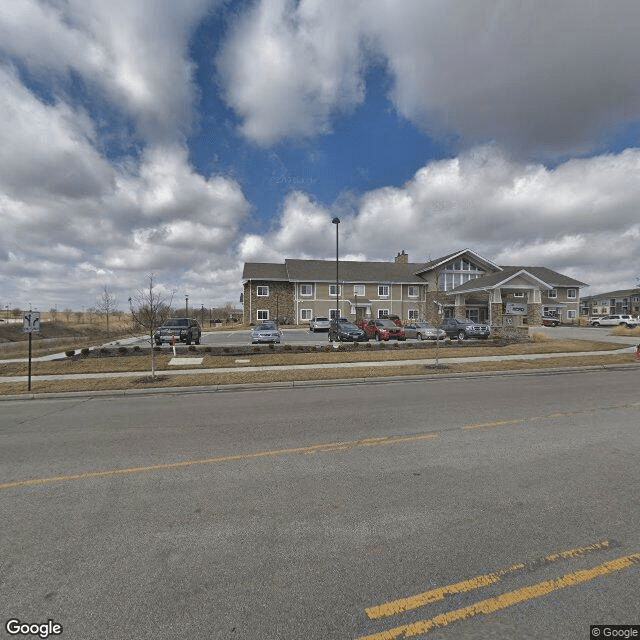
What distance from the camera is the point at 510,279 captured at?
39.0 meters

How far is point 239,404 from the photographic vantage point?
8.65 meters

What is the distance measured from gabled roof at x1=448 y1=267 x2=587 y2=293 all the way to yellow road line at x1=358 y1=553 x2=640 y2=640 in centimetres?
3930

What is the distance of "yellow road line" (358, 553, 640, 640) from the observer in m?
2.22

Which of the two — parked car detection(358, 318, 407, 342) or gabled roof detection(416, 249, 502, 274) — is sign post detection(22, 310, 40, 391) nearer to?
parked car detection(358, 318, 407, 342)

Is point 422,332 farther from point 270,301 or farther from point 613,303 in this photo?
point 613,303

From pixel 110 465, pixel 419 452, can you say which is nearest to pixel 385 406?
pixel 419 452

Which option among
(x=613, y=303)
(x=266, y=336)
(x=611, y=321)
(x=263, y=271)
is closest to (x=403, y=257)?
(x=263, y=271)

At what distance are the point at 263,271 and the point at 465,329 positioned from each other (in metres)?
29.1

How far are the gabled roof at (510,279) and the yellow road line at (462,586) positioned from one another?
39193 mm

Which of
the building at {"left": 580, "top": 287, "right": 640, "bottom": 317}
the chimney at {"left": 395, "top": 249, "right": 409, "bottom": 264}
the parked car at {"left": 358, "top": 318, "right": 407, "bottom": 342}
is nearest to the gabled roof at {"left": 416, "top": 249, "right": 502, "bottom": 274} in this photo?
the chimney at {"left": 395, "top": 249, "right": 409, "bottom": 264}

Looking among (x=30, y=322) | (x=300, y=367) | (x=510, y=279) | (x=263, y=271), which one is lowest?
(x=300, y=367)

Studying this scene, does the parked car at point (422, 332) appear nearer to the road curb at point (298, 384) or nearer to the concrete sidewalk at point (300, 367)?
the concrete sidewalk at point (300, 367)

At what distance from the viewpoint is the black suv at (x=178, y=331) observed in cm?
2086

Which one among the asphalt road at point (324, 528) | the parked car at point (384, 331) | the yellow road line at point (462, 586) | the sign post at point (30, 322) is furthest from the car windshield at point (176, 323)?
the yellow road line at point (462, 586)
